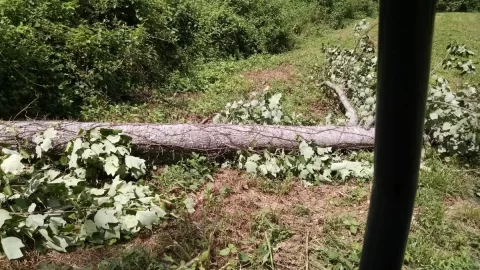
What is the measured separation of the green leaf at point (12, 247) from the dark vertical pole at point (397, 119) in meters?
2.64

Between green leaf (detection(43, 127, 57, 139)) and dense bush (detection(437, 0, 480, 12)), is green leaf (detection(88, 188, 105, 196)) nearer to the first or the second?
green leaf (detection(43, 127, 57, 139))

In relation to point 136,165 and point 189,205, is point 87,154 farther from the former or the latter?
point 189,205

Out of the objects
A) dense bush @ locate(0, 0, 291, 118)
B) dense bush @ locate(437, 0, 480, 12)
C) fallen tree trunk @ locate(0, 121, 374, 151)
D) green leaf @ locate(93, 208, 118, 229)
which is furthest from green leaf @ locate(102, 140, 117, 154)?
dense bush @ locate(437, 0, 480, 12)

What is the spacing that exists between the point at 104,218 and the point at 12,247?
23.8 inches

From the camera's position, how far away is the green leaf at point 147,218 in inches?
126

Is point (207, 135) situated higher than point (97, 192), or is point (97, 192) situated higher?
point (207, 135)

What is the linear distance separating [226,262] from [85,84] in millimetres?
4000

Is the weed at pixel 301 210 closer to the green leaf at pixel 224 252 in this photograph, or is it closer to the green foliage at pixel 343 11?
the green leaf at pixel 224 252

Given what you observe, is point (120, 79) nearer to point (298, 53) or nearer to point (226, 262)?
point (226, 262)

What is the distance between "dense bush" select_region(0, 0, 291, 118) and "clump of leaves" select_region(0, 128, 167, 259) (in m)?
1.72

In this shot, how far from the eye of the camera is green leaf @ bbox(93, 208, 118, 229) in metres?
3.10

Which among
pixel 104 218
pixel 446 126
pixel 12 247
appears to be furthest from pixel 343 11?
pixel 12 247

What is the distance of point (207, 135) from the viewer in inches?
169

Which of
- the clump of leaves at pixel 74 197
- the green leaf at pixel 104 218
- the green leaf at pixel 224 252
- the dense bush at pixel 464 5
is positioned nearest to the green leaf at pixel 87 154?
the clump of leaves at pixel 74 197
